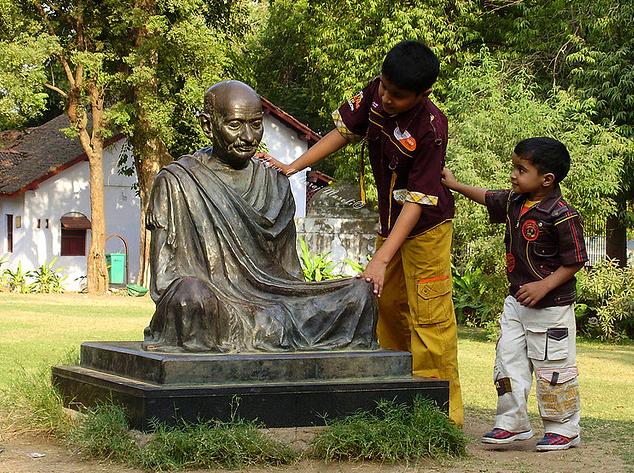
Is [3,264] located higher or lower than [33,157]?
lower

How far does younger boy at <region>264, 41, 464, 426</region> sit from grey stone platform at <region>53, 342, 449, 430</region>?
0.45m

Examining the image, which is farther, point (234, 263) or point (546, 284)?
point (234, 263)

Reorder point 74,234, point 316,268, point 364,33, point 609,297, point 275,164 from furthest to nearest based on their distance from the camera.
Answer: point 74,234, point 364,33, point 316,268, point 609,297, point 275,164

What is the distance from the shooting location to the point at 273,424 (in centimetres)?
548

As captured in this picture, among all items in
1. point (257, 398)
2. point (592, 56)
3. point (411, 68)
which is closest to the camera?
point (257, 398)

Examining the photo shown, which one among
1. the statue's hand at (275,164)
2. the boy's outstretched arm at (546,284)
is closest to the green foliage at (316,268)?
the statue's hand at (275,164)

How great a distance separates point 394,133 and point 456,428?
1.69 metres

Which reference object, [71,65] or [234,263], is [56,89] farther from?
[234,263]

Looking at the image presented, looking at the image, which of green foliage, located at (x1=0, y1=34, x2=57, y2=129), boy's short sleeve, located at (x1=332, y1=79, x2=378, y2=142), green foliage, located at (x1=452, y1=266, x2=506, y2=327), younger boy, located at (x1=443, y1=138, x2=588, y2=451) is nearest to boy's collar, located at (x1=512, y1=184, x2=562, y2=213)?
younger boy, located at (x1=443, y1=138, x2=588, y2=451)

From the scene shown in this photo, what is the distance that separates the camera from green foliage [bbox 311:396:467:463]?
17.6 feet

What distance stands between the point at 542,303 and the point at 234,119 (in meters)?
2.02

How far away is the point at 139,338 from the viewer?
1505cm

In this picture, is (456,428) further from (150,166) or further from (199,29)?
(150,166)

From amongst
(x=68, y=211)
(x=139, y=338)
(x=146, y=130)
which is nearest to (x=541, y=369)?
(x=139, y=338)
